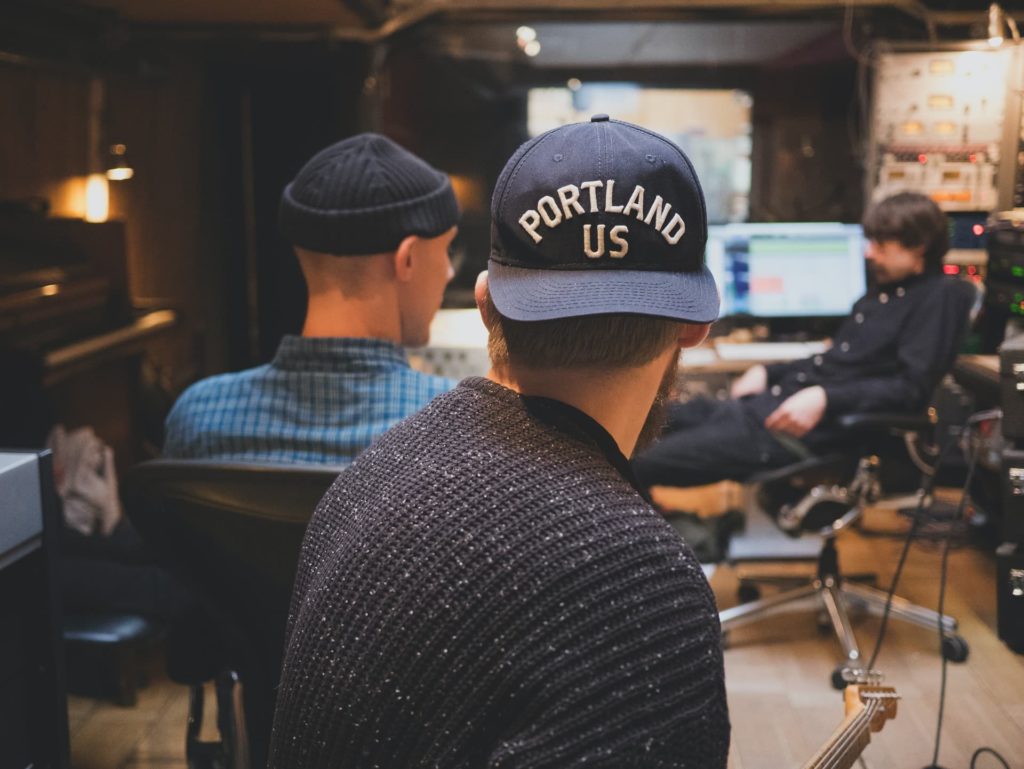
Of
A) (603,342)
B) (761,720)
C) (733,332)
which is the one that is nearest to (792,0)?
(733,332)

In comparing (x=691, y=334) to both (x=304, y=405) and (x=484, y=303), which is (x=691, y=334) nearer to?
(x=484, y=303)

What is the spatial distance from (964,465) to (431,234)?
342 centimetres

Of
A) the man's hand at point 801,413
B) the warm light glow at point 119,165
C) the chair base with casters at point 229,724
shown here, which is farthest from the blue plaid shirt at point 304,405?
the warm light glow at point 119,165

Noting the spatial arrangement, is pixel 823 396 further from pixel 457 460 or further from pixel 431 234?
pixel 457 460

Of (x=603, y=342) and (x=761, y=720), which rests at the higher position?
(x=603, y=342)

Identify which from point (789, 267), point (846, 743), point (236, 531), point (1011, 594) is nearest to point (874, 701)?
point (846, 743)

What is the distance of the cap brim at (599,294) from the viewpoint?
90 centimetres

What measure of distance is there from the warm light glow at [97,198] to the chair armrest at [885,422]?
2.86 meters

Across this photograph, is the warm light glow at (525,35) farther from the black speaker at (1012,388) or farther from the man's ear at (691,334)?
the man's ear at (691,334)

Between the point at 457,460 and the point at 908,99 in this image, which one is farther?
the point at 908,99

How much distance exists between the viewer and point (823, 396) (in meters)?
3.25

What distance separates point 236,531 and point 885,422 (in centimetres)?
216

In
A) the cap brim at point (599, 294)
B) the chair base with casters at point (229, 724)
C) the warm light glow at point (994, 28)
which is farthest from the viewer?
the warm light glow at point (994, 28)

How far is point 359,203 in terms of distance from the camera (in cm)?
185
